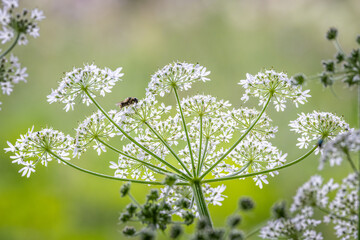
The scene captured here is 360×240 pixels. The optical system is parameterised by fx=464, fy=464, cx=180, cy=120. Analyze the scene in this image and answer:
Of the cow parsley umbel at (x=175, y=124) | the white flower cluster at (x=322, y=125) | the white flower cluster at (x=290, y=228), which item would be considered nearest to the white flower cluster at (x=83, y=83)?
the cow parsley umbel at (x=175, y=124)

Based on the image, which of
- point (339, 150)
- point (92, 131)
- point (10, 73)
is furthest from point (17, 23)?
point (339, 150)

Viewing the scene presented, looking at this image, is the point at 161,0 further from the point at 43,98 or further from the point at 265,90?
the point at 265,90

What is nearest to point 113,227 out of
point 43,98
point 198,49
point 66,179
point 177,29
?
point 66,179

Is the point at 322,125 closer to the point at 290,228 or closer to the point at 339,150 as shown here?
the point at 290,228

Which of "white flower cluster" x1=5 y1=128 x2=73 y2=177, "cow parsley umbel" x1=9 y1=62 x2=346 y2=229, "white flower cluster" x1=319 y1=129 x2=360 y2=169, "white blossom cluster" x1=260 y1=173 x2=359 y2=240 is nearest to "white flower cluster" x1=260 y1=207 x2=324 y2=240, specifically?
"white blossom cluster" x1=260 y1=173 x2=359 y2=240

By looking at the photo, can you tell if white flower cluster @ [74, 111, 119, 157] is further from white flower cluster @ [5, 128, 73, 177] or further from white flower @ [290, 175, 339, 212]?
white flower @ [290, 175, 339, 212]

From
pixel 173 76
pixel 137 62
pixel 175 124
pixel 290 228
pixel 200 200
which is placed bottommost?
pixel 290 228
